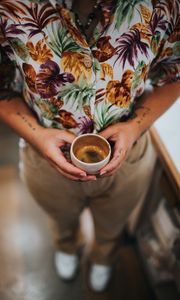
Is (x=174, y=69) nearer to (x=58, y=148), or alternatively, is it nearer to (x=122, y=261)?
(x=58, y=148)

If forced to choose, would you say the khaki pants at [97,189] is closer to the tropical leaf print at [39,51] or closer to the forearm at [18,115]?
the forearm at [18,115]

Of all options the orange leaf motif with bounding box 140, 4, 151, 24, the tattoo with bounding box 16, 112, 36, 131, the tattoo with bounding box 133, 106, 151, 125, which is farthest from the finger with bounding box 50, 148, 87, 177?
the orange leaf motif with bounding box 140, 4, 151, 24

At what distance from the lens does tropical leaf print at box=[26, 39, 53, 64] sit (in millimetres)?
707

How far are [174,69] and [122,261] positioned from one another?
0.89m

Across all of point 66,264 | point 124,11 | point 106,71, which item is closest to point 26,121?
point 106,71

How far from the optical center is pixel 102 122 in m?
0.79

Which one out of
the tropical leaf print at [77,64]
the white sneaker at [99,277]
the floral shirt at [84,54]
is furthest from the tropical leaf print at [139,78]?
the white sneaker at [99,277]

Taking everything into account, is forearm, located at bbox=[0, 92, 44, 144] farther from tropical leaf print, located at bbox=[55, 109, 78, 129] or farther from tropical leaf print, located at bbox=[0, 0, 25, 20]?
tropical leaf print, located at bbox=[0, 0, 25, 20]

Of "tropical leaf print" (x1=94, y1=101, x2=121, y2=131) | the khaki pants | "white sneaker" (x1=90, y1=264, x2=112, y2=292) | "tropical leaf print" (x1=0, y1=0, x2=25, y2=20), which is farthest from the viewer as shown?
"white sneaker" (x1=90, y1=264, x2=112, y2=292)

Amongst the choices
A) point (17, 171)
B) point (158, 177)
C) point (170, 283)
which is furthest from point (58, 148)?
point (17, 171)

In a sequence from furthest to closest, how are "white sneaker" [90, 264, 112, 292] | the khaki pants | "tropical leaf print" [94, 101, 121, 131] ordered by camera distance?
"white sneaker" [90, 264, 112, 292] → the khaki pants → "tropical leaf print" [94, 101, 121, 131]

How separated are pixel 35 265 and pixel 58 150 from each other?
2.65 feet

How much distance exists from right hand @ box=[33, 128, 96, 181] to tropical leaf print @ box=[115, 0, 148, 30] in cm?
26

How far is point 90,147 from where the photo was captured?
2.54 ft
